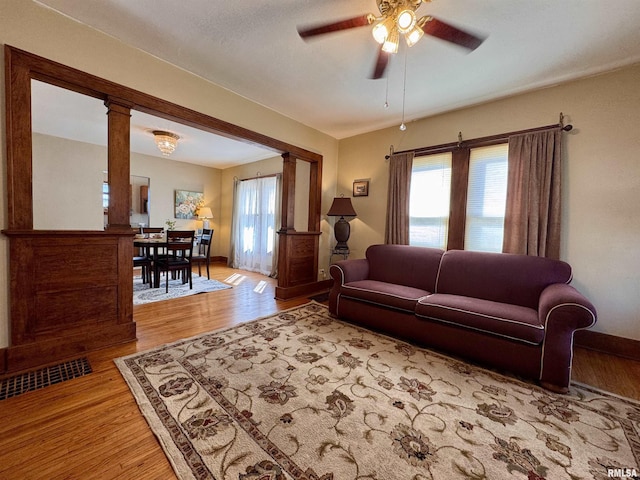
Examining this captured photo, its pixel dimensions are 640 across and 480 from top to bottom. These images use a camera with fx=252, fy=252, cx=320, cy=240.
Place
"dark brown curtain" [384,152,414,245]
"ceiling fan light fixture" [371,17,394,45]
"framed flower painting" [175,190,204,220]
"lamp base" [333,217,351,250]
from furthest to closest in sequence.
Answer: "framed flower painting" [175,190,204,220] → "lamp base" [333,217,351,250] → "dark brown curtain" [384,152,414,245] → "ceiling fan light fixture" [371,17,394,45]

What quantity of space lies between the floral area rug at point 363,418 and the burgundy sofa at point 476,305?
0.59ft

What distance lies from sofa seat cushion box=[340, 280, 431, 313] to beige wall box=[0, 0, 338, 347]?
2359 mm

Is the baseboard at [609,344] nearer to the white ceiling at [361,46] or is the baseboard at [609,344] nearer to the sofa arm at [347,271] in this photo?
the sofa arm at [347,271]

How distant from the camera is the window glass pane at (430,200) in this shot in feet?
11.0

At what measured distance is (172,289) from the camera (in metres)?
4.13

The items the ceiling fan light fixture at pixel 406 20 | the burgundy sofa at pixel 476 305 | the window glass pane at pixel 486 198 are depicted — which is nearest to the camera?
the ceiling fan light fixture at pixel 406 20

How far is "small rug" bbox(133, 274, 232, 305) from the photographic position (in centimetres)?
363

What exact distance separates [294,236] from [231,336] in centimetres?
184

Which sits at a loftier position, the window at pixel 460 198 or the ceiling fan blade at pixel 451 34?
the ceiling fan blade at pixel 451 34

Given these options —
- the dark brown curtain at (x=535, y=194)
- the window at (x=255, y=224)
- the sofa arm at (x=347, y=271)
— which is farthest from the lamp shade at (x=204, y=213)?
the dark brown curtain at (x=535, y=194)

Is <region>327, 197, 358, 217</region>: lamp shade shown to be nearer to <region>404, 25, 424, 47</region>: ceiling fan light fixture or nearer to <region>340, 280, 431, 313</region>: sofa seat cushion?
<region>340, 280, 431, 313</region>: sofa seat cushion

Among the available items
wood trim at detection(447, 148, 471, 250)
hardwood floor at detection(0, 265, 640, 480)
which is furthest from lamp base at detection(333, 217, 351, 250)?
hardwood floor at detection(0, 265, 640, 480)

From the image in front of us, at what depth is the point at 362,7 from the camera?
1.77 meters

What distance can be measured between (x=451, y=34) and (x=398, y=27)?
0.60 meters
